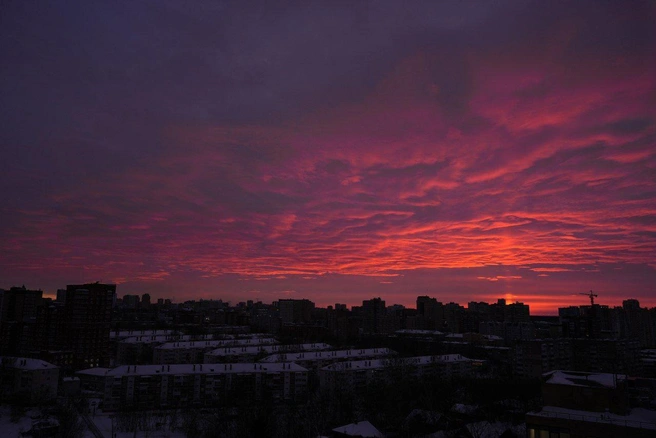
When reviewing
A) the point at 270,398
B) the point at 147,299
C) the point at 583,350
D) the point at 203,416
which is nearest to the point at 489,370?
the point at 583,350

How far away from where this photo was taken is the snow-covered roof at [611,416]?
1326 cm

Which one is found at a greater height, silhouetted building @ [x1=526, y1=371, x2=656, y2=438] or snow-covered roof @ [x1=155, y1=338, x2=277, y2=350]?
silhouetted building @ [x1=526, y1=371, x2=656, y2=438]

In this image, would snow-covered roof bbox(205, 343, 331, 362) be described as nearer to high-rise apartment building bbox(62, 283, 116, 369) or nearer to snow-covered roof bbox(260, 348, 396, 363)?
snow-covered roof bbox(260, 348, 396, 363)

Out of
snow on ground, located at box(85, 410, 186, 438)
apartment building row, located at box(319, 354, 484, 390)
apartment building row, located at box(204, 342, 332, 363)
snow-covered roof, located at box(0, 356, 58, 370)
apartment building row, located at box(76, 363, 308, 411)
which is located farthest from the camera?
apartment building row, located at box(204, 342, 332, 363)

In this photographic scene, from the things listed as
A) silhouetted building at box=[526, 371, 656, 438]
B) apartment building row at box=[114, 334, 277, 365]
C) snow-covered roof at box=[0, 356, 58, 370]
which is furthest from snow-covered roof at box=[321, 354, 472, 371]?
silhouetted building at box=[526, 371, 656, 438]

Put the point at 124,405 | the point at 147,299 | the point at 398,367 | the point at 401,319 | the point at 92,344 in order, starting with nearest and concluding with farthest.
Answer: the point at 124,405 < the point at 398,367 < the point at 92,344 < the point at 401,319 < the point at 147,299

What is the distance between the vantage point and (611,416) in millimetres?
14336

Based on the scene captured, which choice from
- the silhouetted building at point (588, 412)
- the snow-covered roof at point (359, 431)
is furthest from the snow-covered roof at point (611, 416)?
the snow-covered roof at point (359, 431)

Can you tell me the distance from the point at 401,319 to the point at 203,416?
8882cm

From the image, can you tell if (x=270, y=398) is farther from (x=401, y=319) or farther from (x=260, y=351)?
(x=401, y=319)

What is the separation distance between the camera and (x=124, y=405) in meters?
33.5

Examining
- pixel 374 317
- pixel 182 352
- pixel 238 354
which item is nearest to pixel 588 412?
pixel 238 354

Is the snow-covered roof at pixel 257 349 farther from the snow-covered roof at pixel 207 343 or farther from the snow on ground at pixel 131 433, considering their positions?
the snow on ground at pixel 131 433

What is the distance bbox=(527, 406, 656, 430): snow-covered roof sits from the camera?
13.3 meters
